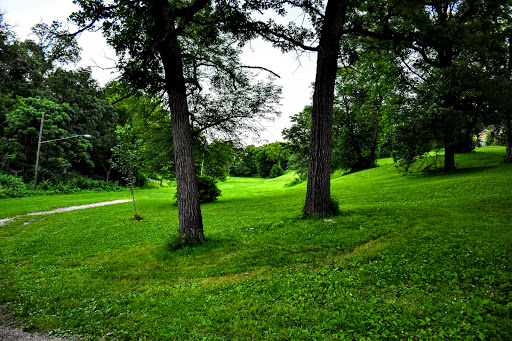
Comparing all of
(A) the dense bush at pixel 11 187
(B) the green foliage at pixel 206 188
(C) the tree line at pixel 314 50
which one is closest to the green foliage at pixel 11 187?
(A) the dense bush at pixel 11 187

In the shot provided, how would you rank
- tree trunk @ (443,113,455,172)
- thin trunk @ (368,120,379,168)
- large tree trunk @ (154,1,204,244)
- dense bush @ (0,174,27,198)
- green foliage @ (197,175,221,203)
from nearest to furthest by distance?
large tree trunk @ (154,1,204,244), tree trunk @ (443,113,455,172), green foliage @ (197,175,221,203), dense bush @ (0,174,27,198), thin trunk @ (368,120,379,168)

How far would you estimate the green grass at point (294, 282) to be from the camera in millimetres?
3693

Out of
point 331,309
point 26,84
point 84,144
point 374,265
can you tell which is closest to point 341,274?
point 374,265

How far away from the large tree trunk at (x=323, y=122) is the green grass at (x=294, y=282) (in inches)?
35.9

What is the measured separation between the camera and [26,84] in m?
39.0

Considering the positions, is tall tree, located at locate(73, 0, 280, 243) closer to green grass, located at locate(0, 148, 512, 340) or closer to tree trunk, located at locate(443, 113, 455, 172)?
green grass, located at locate(0, 148, 512, 340)

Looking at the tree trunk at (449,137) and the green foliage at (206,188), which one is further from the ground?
the tree trunk at (449,137)

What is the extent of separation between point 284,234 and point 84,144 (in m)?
41.2

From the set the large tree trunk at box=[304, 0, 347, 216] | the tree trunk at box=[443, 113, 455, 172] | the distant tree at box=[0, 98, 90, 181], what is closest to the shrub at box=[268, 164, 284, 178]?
the distant tree at box=[0, 98, 90, 181]

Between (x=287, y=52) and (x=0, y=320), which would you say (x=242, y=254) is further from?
(x=287, y=52)

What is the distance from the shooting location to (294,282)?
5113 mm

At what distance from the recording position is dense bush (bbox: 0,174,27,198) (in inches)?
1064

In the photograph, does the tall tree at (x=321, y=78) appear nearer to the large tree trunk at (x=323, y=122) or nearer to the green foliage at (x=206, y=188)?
the large tree trunk at (x=323, y=122)

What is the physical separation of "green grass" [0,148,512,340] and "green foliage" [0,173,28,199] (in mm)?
24239
